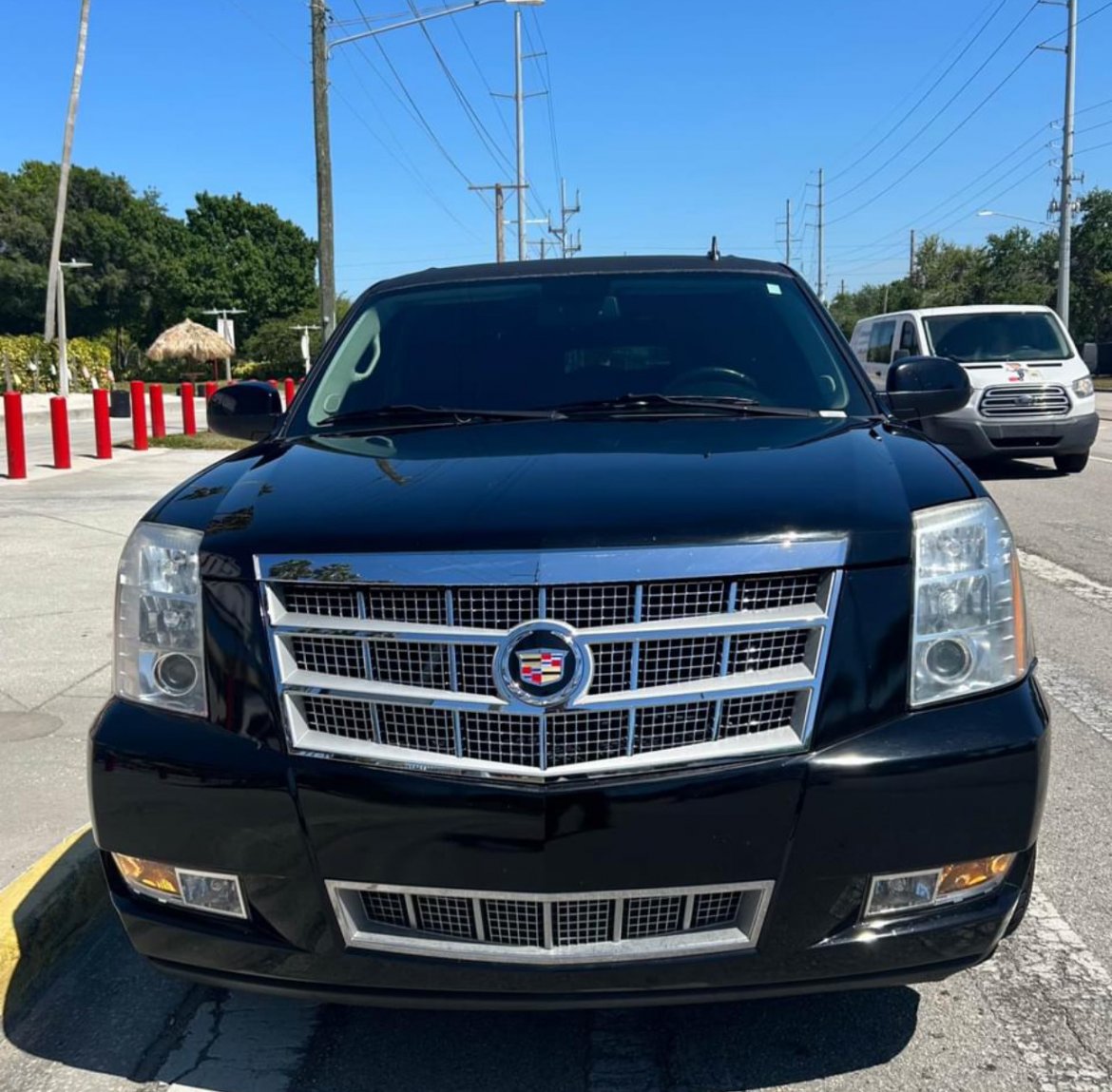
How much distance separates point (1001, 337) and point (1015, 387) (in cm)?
144

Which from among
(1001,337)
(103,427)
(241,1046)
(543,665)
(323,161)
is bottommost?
(241,1046)

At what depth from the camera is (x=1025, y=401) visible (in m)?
13.3

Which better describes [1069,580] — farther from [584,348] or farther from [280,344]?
[280,344]

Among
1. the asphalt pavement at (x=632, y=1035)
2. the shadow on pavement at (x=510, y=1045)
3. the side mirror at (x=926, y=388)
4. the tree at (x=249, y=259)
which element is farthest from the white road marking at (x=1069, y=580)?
the tree at (x=249, y=259)

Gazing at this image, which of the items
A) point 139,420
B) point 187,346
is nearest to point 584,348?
point 139,420

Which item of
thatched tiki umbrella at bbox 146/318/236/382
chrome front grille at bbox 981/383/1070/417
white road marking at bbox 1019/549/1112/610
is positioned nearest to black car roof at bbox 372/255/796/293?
white road marking at bbox 1019/549/1112/610

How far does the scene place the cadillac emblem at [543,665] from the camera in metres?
2.22

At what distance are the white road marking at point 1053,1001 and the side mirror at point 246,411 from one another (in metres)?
2.83

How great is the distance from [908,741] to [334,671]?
112 cm

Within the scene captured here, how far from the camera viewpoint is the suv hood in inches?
91.6

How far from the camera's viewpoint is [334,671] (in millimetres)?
2340

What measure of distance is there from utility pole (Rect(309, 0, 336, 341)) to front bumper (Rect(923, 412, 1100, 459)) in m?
9.40

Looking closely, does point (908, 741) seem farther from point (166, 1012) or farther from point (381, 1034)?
point (166, 1012)

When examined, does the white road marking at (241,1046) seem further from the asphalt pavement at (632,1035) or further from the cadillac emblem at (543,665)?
the cadillac emblem at (543,665)
